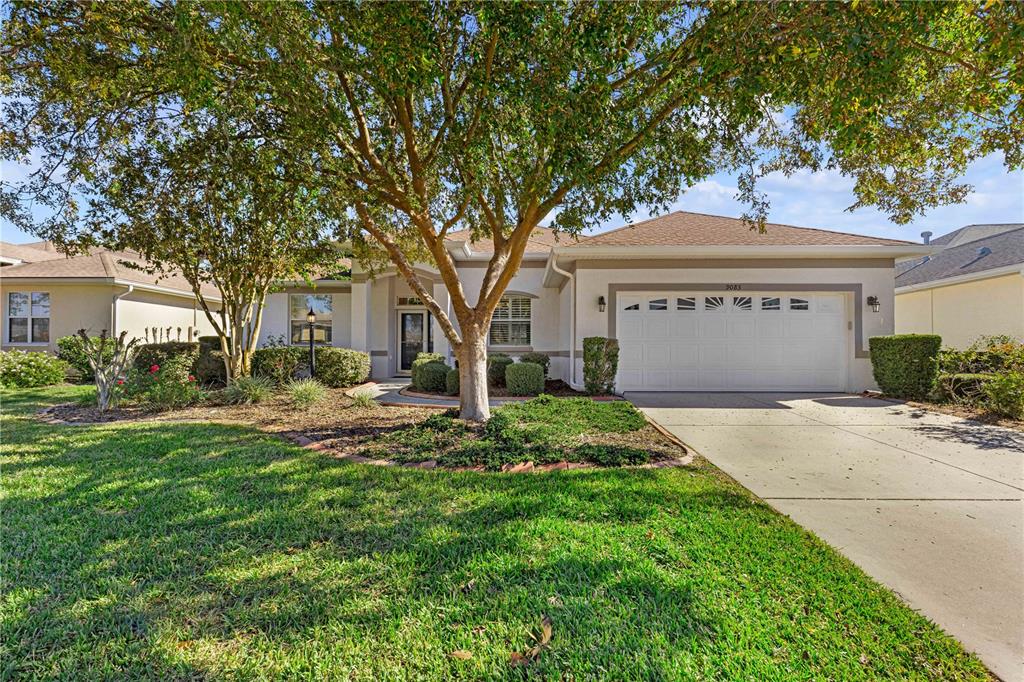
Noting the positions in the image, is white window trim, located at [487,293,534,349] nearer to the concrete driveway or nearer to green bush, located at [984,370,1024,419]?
the concrete driveway

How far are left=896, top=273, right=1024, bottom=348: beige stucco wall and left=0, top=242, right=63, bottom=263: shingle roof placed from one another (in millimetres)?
28722

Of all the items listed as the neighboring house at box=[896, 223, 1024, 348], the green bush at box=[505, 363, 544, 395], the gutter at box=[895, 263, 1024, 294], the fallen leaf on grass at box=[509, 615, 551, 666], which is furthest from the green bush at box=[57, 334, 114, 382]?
the gutter at box=[895, 263, 1024, 294]

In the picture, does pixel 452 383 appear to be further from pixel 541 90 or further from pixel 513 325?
pixel 541 90

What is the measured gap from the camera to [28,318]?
43.9 ft

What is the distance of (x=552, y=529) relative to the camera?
10.6ft

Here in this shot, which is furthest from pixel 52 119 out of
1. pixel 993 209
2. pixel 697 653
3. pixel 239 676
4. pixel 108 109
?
pixel 993 209

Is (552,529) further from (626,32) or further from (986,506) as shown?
(626,32)

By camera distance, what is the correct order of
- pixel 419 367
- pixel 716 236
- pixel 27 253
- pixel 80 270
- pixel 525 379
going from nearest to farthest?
pixel 525 379
pixel 419 367
pixel 716 236
pixel 80 270
pixel 27 253

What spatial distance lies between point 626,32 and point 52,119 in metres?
7.39

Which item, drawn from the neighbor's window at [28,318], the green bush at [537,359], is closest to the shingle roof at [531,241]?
the green bush at [537,359]

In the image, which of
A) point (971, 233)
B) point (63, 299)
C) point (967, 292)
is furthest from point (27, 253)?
point (971, 233)

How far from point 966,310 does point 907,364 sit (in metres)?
6.82

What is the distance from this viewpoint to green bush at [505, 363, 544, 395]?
9.95 m

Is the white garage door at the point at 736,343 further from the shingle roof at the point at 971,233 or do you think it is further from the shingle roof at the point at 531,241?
the shingle roof at the point at 971,233
